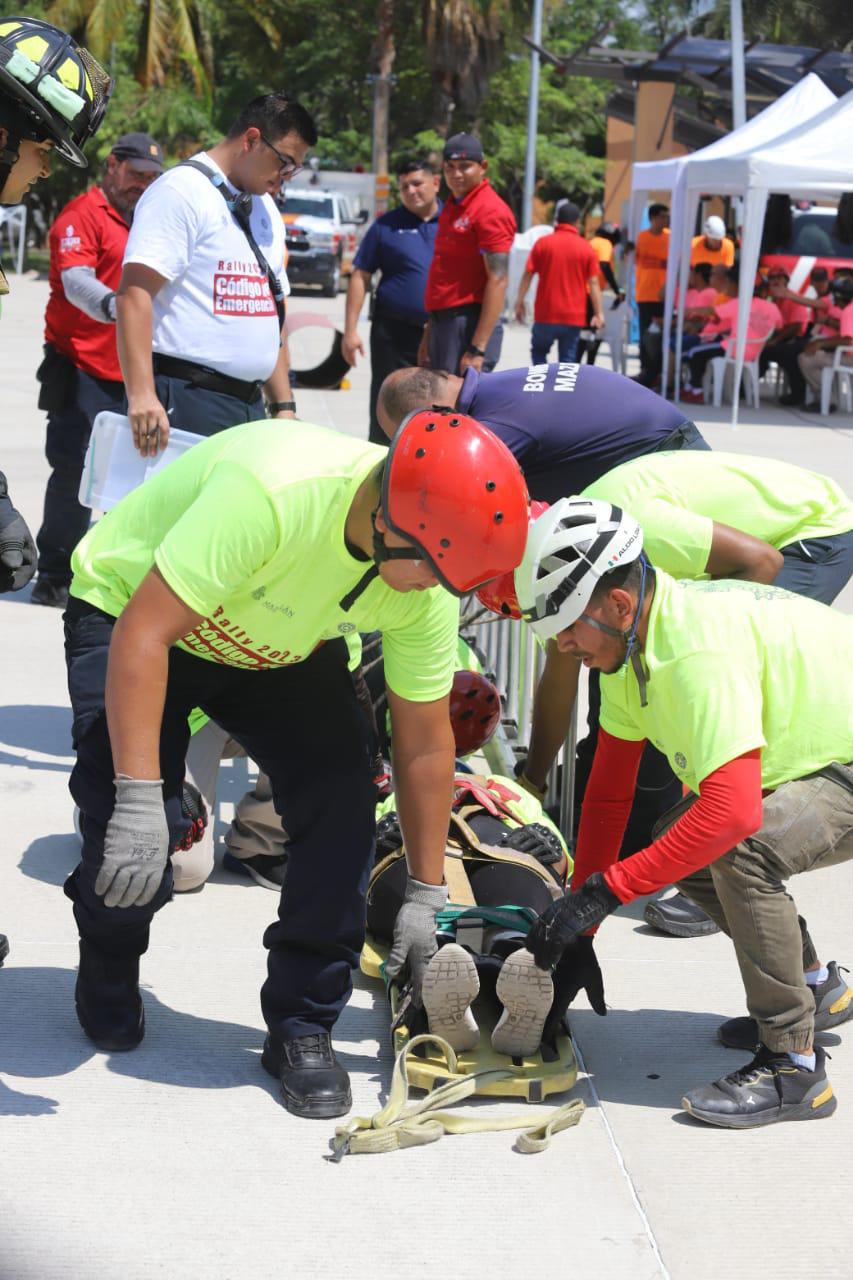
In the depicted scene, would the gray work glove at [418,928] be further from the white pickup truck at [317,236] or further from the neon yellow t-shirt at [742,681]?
the white pickup truck at [317,236]

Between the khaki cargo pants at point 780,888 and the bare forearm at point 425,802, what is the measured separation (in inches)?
22.9

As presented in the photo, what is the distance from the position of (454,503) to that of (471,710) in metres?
1.90

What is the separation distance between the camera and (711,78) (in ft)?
90.4

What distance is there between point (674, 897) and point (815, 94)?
15.7 metres

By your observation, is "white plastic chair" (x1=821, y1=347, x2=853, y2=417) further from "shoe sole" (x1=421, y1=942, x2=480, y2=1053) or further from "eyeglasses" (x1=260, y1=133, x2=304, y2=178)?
"shoe sole" (x1=421, y1=942, x2=480, y2=1053)

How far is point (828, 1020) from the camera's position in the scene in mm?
3824

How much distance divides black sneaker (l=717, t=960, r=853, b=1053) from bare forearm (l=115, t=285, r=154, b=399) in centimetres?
285

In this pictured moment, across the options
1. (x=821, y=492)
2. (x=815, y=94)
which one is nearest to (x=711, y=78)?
(x=815, y=94)

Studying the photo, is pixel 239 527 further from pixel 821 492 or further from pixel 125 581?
pixel 821 492

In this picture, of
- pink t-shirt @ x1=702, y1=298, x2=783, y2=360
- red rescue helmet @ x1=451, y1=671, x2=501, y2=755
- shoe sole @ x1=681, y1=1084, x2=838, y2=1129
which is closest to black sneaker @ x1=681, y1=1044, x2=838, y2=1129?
shoe sole @ x1=681, y1=1084, x2=838, y2=1129

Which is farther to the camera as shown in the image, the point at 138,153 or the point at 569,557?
the point at 138,153

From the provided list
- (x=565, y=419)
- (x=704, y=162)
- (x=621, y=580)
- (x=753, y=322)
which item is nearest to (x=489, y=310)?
(x=565, y=419)

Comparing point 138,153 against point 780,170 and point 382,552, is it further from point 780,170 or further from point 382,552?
point 780,170

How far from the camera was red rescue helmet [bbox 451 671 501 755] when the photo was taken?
4.65 m
